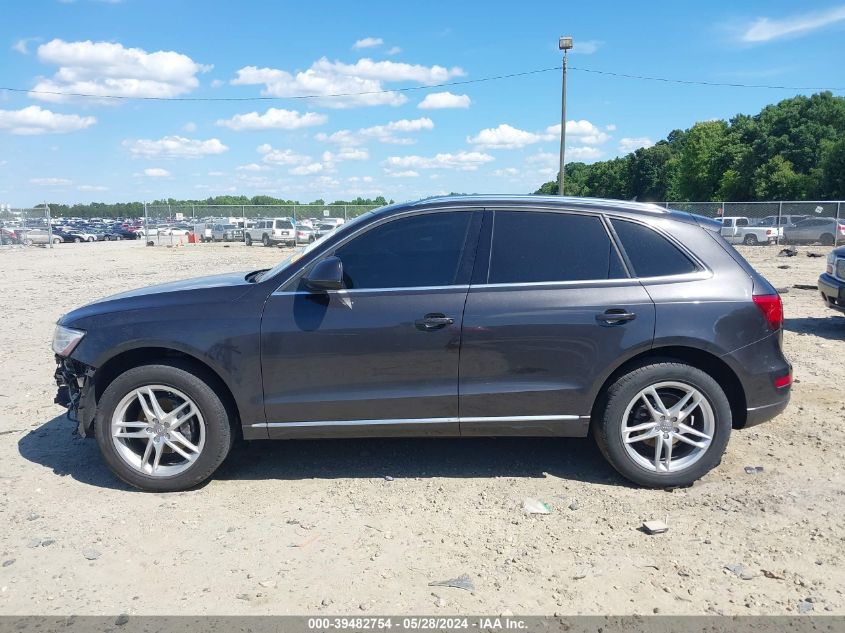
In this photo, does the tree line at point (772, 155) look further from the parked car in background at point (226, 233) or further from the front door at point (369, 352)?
the front door at point (369, 352)

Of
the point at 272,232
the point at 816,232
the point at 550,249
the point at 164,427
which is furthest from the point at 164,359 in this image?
the point at 272,232

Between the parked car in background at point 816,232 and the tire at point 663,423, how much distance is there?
1161 inches

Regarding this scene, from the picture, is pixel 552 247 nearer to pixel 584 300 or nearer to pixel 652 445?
pixel 584 300

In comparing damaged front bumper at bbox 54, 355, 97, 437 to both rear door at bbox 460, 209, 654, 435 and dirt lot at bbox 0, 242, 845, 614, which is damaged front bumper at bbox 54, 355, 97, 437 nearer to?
dirt lot at bbox 0, 242, 845, 614

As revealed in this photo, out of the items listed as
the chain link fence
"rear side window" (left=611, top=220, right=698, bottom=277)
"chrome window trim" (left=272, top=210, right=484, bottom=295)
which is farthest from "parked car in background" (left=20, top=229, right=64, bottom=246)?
"rear side window" (left=611, top=220, right=698, bottom=277)

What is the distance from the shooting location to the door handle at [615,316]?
398cm

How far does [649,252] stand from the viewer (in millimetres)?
4160

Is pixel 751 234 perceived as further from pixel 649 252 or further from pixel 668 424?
pixel 668 424

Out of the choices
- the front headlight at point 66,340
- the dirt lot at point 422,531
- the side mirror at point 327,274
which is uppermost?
the side mirror at point 327,274

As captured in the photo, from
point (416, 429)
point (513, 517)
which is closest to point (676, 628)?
point (513, 517)

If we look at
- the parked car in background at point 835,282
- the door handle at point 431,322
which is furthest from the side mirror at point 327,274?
the parked car in background at point 835,282

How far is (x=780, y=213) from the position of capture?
99.7ft

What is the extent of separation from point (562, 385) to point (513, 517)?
2.78 ft

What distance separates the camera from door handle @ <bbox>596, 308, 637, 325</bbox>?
398cm
